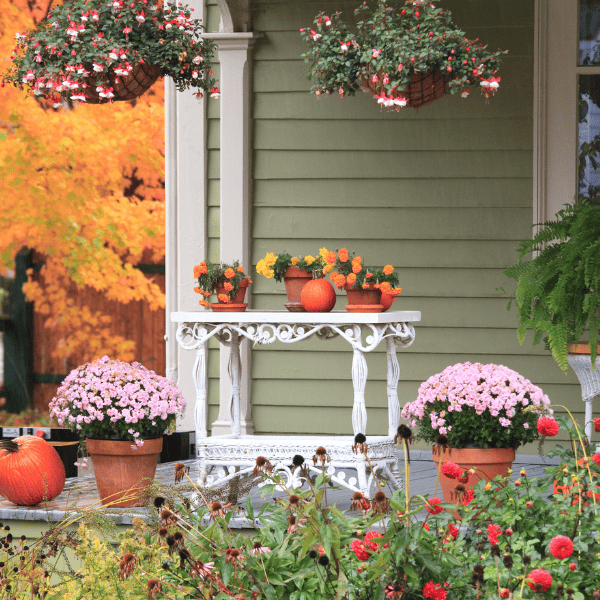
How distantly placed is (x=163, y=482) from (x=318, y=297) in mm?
1241

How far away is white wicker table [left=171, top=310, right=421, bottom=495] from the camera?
3.47 m

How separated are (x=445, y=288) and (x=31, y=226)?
162 inches

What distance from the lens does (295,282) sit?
378 cm

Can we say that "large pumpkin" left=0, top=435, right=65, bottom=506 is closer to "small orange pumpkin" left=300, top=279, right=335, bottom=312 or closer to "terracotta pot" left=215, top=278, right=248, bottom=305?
Answer: "terracotta pot" left=215, top=278, right=248, bottom=305

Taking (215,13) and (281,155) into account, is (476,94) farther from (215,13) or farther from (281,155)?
(215,13)

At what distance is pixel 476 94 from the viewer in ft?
15.6

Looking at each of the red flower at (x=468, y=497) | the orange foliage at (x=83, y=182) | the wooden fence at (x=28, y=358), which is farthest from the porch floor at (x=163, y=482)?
the wooden fence at (x=28, y=358)

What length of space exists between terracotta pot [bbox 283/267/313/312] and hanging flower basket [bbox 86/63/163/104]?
42.7 inches

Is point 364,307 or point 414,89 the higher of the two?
point 414,89

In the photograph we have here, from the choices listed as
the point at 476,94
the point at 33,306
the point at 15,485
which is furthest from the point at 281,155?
the point at 33,306

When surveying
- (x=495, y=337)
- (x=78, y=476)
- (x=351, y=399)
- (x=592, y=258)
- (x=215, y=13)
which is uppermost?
(x=215, y=13)

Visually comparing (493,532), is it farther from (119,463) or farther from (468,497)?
(119,463)

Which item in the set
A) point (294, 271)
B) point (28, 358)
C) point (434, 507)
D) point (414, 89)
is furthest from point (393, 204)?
point (28, 358)

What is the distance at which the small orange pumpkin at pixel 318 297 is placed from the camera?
3.61 m
